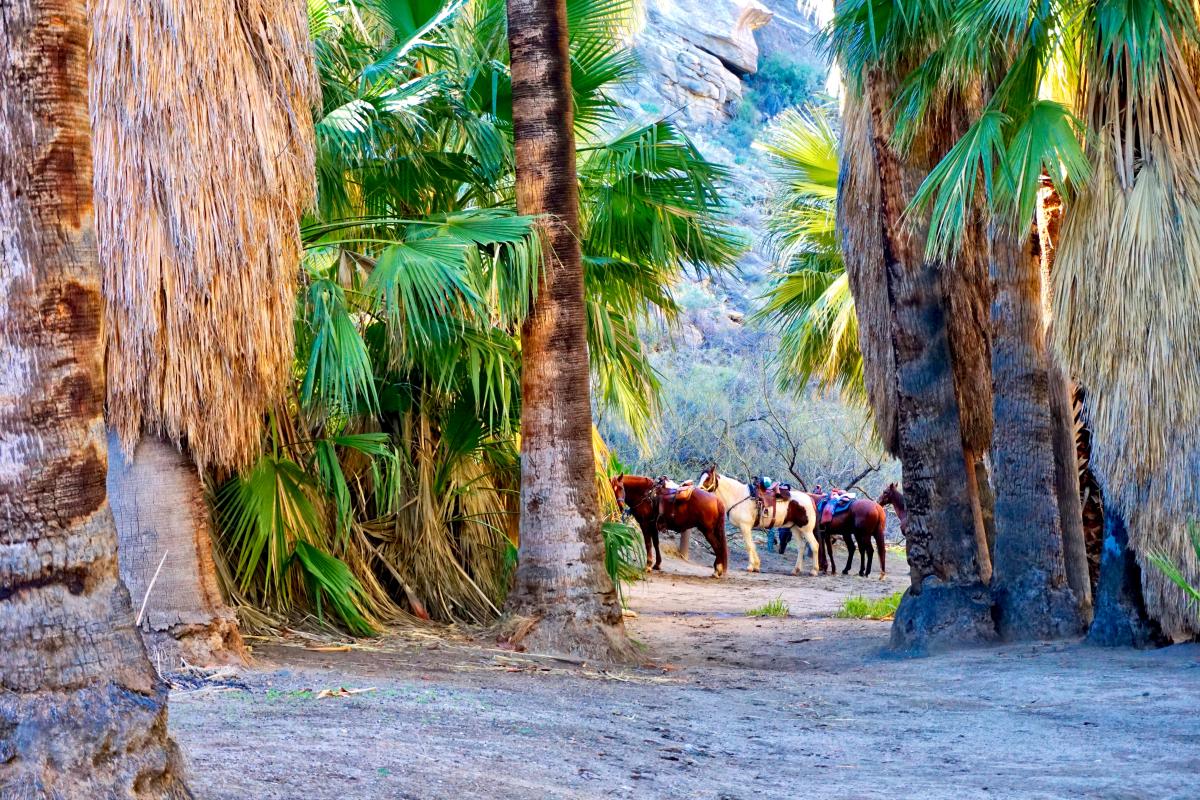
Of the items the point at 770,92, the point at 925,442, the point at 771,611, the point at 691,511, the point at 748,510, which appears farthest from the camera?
the point at 770,92

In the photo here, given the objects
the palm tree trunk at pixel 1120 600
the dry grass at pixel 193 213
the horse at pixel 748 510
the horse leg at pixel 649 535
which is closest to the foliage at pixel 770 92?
the horse at pixel 748 510

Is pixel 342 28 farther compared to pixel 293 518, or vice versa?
pixel 342 28

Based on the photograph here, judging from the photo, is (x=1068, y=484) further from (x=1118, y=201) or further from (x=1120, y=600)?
(x=1118, y=201)

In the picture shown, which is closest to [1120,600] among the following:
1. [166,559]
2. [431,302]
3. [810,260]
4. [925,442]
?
[925,442]

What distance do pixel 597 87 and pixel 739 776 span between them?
6.55 metres

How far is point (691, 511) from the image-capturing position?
17.0 m

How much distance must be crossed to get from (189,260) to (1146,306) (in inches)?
242

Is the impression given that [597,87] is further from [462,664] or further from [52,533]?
[52,533]

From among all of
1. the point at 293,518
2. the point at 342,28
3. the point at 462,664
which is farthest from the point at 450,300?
the point at 342,28

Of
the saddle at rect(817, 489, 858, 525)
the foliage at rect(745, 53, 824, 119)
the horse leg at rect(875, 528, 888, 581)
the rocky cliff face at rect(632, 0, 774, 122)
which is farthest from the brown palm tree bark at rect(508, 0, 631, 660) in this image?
the foliage at rect(745, 53, 824, 119)

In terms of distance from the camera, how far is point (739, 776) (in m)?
5.01

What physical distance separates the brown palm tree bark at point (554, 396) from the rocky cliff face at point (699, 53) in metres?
34.4

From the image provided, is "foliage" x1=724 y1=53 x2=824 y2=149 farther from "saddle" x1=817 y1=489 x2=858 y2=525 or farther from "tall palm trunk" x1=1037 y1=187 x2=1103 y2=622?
"tall palm trunk" x1=1037 y1=187 x2=1103 y2=622

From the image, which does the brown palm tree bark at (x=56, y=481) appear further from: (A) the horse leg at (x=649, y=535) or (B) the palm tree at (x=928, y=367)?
(A) the horse leg at (x=649, y=535)
